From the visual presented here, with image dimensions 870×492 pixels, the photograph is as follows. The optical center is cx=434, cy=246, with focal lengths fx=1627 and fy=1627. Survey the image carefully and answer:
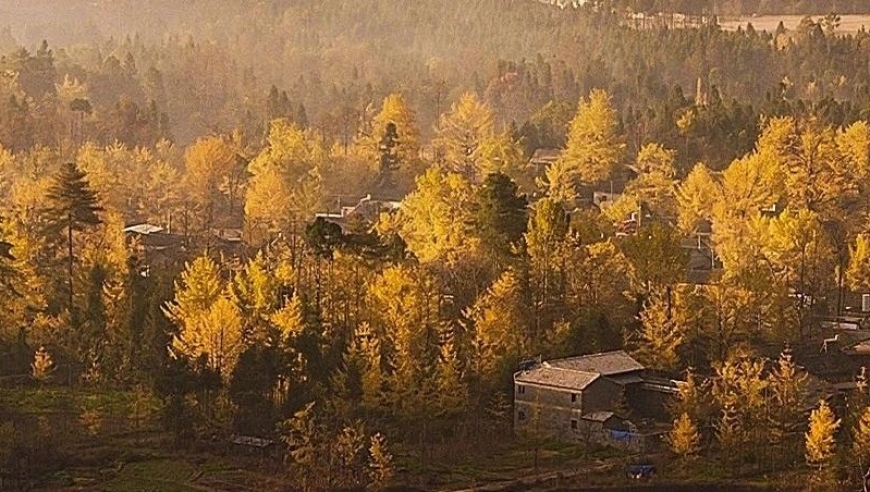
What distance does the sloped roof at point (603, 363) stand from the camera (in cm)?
2058

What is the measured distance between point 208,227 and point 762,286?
1243 cm

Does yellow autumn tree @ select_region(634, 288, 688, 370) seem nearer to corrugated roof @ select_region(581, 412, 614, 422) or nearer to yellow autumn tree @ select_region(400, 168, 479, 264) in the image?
corrugated roof @ select_region(581, 412, 614, 422)

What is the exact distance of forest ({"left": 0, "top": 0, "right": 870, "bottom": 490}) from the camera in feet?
64.0

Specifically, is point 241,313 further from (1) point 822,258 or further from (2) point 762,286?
(1) point 822,258

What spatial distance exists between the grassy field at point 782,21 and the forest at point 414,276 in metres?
5.64

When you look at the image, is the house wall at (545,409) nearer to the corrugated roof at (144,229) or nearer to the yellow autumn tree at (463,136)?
the corrugated roof at (144,229)

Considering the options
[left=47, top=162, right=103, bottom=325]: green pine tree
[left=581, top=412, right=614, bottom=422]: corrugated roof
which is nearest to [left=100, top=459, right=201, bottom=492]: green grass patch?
[left=581, top=412, right=614, bottom=422]: corrugated roof

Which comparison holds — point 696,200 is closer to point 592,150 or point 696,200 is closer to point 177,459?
point 592,150

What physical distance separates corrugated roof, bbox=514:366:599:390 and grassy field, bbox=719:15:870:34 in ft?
96.2

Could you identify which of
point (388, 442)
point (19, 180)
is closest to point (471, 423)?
point (388, 442)

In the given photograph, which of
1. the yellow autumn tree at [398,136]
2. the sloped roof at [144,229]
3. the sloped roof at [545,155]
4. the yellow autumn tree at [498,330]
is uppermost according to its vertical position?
the yellow autumn tree at [398,136]

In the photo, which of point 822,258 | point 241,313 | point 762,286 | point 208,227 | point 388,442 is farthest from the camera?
point 208,227

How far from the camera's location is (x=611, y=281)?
2333 cm

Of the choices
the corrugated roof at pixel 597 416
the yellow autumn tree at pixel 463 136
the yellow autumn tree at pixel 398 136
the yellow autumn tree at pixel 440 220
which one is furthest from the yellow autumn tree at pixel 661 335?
the yellow autumn tree at pixel 463 136
